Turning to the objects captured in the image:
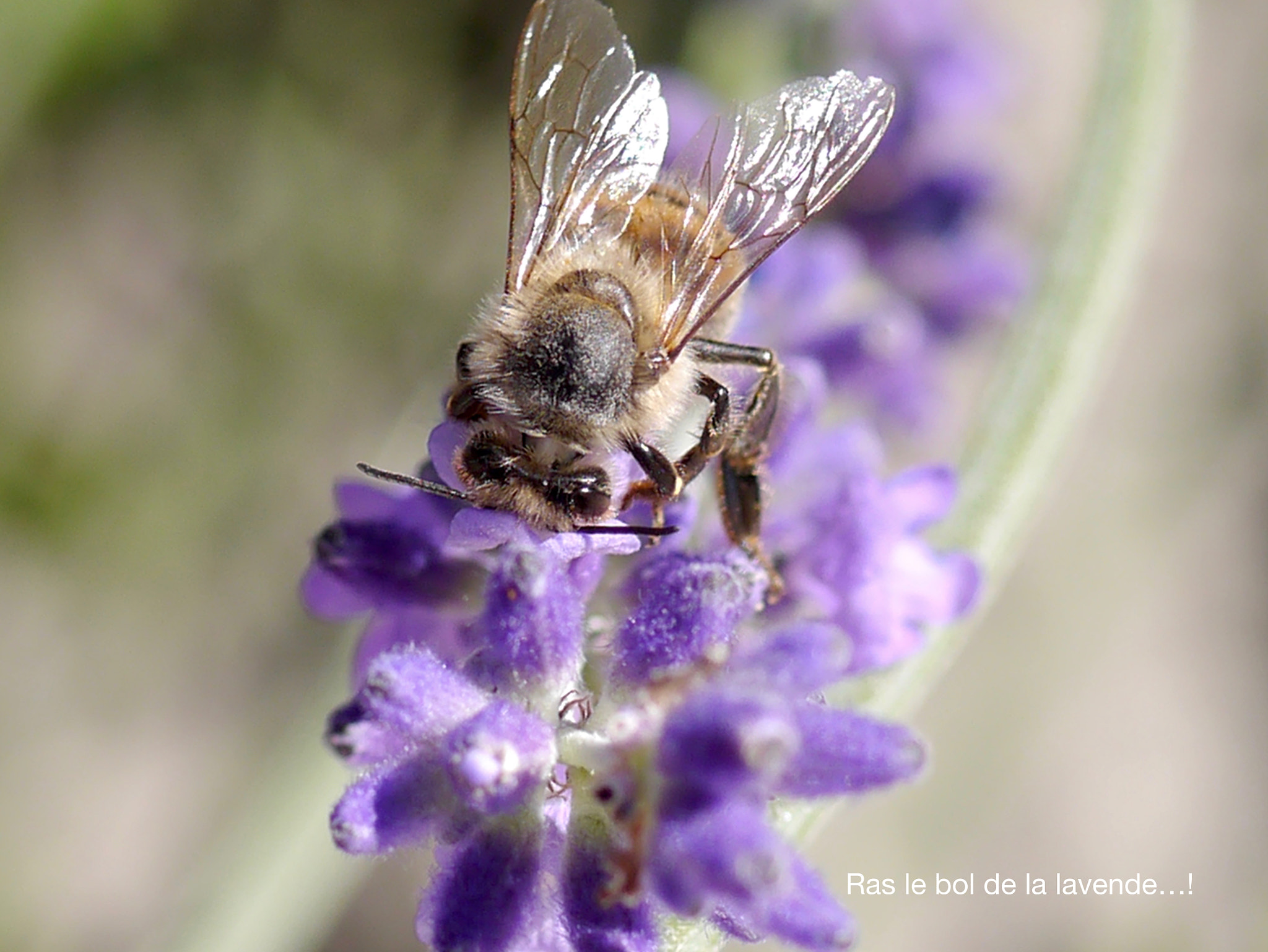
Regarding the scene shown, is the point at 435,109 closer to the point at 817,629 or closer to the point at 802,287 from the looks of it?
the point at 802,287

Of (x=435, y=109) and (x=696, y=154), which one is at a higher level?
(x=435, y=109)

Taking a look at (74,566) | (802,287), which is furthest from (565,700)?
(74,566)

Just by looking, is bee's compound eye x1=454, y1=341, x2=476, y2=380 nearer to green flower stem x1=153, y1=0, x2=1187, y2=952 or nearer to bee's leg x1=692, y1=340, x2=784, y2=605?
bee's leg x1=692, y1=340, x2=784, y2=605

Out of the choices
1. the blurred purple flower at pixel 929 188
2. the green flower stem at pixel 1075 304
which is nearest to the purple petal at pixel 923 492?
the green flower stem at pixel 1075 304

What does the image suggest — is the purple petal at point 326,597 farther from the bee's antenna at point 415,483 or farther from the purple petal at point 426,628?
the bee's antenna at point 415,483

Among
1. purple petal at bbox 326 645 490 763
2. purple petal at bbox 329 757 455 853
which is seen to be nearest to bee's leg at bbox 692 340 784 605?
purple petal at bbox 326 645 490 763

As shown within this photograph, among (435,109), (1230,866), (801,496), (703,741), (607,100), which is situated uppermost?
(435,109)
